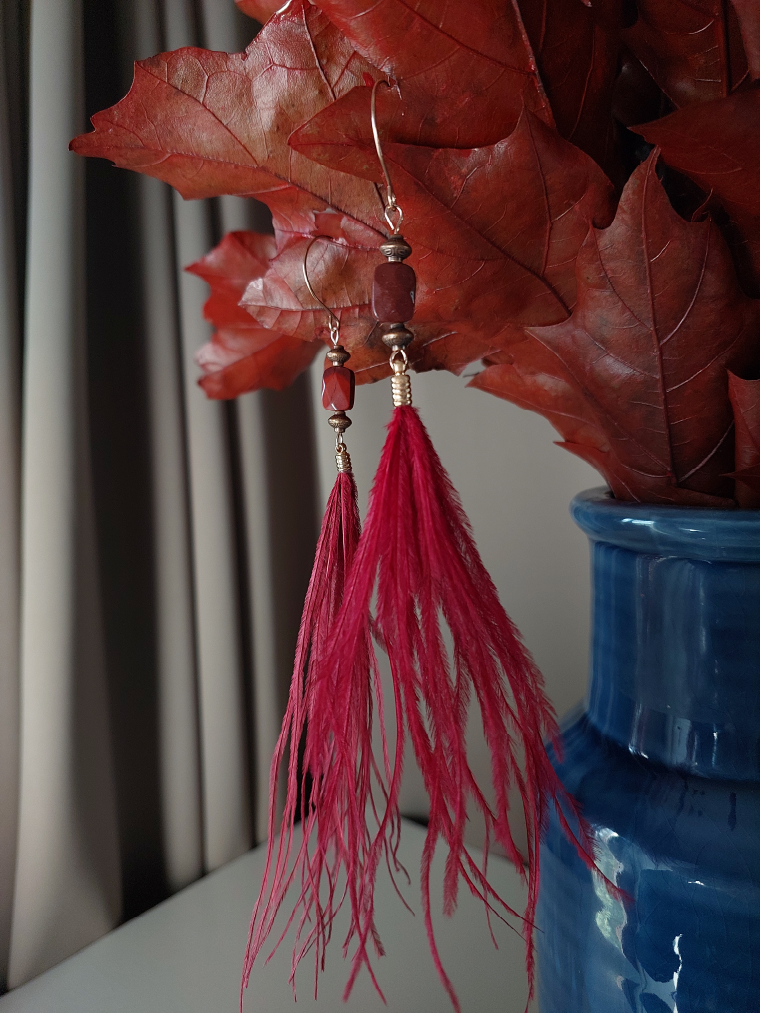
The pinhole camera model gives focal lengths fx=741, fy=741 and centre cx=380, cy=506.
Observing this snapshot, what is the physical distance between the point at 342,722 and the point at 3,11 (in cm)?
Result: 74

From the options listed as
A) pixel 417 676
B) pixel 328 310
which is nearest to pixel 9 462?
Result: pixel 328 310

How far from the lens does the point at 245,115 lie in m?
0.40

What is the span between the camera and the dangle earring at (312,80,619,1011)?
0.33m

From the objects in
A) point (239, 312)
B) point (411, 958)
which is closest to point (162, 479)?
point (239, 312)

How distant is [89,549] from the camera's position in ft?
2.40

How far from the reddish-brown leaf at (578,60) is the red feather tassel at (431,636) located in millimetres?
169

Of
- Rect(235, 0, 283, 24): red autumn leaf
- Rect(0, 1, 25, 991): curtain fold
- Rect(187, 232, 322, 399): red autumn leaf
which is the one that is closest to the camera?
Rect(235, 0, 283, 24): red autumn leaf

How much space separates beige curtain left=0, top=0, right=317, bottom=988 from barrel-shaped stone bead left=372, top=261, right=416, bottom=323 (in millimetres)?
460

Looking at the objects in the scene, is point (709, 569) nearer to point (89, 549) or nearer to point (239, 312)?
point (239, 312)

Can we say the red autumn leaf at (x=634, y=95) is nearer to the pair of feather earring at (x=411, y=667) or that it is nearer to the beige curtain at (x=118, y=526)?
the pair of feather earring at (x=411, y=667)

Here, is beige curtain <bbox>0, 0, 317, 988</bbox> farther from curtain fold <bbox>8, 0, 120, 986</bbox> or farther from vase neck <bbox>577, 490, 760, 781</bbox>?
vase neck <bbox>577, 490, 760, 781</bbox>

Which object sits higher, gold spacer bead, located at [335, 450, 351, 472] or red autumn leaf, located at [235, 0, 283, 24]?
red autumn leaf, located at [235, 0, 283, 24]

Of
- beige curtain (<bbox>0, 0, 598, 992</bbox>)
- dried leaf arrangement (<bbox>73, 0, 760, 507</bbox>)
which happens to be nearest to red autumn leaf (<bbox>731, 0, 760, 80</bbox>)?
dried leaf arrangement (<bbox>73, 0, 760, 507</bbox>)

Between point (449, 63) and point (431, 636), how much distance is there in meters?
0.26
